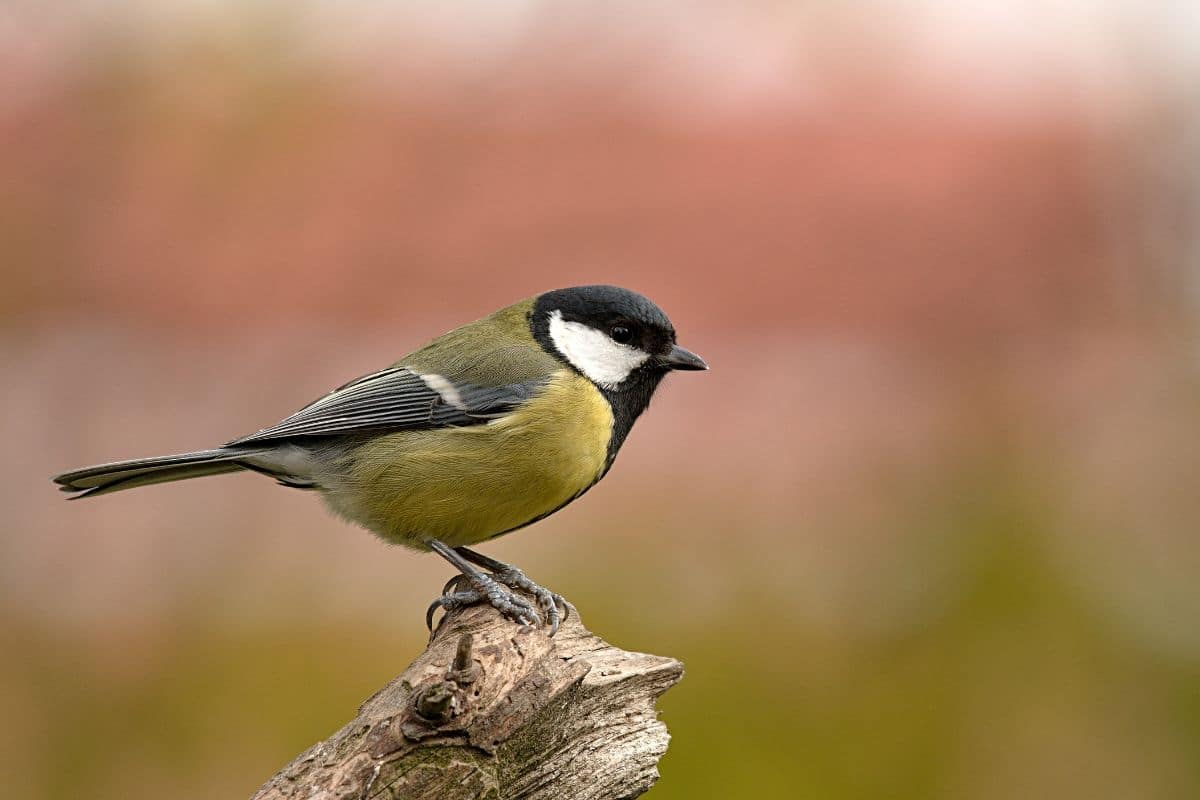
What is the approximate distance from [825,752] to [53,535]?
203 centimetres

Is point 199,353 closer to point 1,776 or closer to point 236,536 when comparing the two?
point 236,536

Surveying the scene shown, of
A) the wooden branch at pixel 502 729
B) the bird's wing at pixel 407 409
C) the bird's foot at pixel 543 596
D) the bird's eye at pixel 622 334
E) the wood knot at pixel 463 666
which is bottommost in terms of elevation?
the wooden branch at pixel 502 729

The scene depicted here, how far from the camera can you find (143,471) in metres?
2.49

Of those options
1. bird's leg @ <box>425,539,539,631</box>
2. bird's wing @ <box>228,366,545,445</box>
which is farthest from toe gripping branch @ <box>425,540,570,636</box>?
bird's wing @ <box>228,366,545,445</box>

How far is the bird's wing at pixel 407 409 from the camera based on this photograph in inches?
99.2

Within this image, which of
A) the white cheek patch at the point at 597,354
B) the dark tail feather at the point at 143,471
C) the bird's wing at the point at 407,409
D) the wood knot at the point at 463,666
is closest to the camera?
the wood knot at the point at 463,666

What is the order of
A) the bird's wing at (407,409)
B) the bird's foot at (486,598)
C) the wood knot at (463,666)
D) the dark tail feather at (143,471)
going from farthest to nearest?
1. the bird's wing at (407,409)
2. the dark tail feather at (143,471)
3. the bird's foot at (486,598)
4. the wood knot at (463,666)

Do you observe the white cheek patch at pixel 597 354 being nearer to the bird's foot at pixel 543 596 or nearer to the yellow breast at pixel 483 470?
the yellow breast at pixel 483 470

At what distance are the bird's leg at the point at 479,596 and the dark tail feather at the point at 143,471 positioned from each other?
18.9 inches

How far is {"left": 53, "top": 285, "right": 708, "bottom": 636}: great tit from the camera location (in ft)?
7.98

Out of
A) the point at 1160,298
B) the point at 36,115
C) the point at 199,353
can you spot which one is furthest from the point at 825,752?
the point at 36,115

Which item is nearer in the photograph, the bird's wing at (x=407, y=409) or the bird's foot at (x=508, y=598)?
the bird's foot at (x=508, y=598)

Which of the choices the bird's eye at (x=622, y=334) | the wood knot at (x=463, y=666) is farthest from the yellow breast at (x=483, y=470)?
the wood knot at (x=463, y=666)

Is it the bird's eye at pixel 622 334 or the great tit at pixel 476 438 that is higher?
the bird's eye at pixel 622 334
